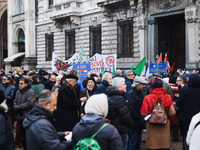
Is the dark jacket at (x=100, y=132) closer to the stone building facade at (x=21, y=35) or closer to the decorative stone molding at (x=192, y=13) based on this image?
the decorative stone molding at (x=192, y=13)

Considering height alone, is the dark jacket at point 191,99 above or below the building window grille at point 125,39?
below

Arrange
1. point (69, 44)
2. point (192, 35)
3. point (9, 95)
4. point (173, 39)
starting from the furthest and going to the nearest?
point (69, 44), point (173, 39), point (192, 35), point (9, 95)

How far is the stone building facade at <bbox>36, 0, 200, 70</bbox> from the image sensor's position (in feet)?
44.5

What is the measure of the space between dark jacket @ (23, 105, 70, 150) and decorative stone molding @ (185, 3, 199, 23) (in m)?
11.2

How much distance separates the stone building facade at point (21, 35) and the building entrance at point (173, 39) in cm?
1313

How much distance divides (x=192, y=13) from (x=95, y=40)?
7680 mm

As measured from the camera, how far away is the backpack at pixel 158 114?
507 centimetres

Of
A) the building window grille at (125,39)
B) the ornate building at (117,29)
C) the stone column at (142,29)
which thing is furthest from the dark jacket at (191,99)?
the building window grille at (125,39)

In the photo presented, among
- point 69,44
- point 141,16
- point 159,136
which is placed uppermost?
point 141,16

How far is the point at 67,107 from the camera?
5484mm

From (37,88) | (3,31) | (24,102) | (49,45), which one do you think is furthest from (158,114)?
(3,31)

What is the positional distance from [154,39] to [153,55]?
0.85 m

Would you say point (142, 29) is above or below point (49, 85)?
above

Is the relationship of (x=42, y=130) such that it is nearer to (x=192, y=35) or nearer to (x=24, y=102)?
(x=24, y=102)
